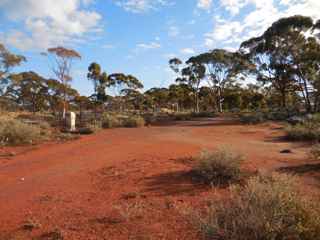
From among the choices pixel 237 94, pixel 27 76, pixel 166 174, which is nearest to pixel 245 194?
pixel 166 174

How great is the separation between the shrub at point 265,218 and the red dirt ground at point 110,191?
62cm

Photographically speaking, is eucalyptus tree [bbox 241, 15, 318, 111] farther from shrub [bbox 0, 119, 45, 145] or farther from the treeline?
shrub [bbox 0, 119, 45, 145]

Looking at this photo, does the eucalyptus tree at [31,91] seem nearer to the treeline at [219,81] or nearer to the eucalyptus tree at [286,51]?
the treeline at [219,81]

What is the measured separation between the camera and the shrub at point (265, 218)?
2953mm

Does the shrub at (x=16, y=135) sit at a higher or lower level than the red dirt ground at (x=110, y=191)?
higher

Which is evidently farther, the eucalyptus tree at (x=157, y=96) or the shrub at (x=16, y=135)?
the eucalyptus tree at (x=157, y=96)

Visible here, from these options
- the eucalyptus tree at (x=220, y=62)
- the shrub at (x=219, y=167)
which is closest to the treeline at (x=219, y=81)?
the eucalyptus tree at (x=220, y=62)

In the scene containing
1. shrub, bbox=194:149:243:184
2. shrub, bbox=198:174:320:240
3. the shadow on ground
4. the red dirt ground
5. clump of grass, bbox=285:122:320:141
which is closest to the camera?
shrub, bbox=198:174:320:240

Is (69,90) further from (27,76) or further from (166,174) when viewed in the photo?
(166,174)

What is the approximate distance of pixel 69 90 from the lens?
1587 inches

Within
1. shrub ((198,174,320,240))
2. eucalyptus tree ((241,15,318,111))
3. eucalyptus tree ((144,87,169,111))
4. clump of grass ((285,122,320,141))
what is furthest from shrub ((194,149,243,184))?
eucalyptus tree ((144,87,169,111))

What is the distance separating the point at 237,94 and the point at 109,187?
47702 millimetres

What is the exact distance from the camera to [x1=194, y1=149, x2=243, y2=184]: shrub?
236 inches

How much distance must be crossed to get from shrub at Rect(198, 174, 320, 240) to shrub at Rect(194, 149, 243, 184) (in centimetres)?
242
